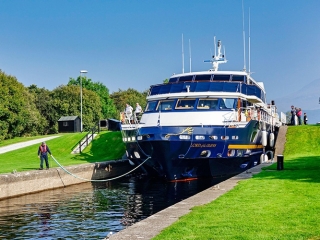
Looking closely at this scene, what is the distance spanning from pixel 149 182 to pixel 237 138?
6110 mm

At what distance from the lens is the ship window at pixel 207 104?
89.7 ft

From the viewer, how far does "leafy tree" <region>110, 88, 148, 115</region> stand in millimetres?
111500

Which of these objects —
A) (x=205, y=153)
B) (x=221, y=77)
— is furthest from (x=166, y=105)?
(x=221, y=77)

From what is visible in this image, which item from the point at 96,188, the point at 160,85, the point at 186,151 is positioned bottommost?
the point at 96,188

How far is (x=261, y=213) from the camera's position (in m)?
11.4

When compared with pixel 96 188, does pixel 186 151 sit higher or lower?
higher

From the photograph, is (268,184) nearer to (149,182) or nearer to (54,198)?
(54,198)

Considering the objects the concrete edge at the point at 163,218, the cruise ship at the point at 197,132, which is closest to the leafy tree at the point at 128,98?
the cruise ship at the point at 197,132

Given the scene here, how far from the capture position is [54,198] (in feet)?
72.6

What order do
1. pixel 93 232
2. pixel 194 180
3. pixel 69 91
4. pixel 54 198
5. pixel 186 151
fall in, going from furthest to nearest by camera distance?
pixel 69 91
pixel 194 180
pixel 186 151
pixel 54 198
pixel 93 232

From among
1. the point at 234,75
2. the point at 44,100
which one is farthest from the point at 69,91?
the point at 234,75

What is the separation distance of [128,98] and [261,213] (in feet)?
336

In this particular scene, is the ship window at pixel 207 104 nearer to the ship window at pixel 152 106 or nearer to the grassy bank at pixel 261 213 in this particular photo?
the ship window at pixel 152 106

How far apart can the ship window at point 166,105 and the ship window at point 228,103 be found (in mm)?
2966
